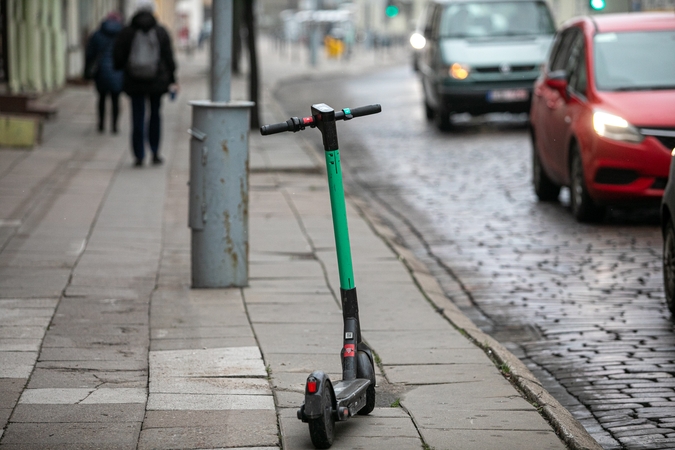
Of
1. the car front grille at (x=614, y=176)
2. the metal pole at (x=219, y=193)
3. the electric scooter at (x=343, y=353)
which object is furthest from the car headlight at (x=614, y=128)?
the electric scooter at (x=343, y=353)

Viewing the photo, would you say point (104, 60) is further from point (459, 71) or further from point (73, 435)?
point (73, 435)

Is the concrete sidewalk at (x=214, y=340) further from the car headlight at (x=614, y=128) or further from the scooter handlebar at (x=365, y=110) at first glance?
the car headlight at (x=614, y=128)

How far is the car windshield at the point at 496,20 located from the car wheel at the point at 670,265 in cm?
1283

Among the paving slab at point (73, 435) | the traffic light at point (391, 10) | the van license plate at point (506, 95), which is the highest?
the paving slab at point (73, 435)

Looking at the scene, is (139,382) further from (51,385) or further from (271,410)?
(271,410)

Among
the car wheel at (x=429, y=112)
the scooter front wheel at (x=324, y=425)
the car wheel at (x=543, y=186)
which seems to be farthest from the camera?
the car wheel at (x=429, y=112)

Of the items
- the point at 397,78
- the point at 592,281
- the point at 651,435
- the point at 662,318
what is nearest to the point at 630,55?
the point at 592,281

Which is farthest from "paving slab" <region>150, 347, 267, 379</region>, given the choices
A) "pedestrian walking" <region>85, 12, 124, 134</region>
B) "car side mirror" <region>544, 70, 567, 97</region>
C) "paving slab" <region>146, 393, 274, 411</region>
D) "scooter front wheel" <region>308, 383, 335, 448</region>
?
"pedestrian walking" <region>85, 12, 124, 134</region>

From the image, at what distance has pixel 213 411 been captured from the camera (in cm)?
488

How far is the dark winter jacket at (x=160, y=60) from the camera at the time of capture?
1347cm

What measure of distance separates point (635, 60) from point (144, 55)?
5.37 metres

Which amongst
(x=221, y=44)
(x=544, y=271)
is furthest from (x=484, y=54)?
(x=221, y=44)

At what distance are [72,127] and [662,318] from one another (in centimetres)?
1265

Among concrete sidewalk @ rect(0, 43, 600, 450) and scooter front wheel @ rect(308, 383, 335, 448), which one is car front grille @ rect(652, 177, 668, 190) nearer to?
concrete sidewalk @ rect(0, 43, 600, 450)
